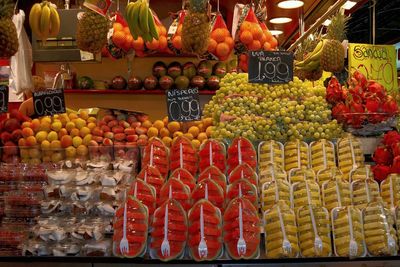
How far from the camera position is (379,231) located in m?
2.25

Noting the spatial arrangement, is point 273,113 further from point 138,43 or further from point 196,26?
point 138,43

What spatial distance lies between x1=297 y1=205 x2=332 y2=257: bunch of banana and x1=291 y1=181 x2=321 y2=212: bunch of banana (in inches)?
4.3

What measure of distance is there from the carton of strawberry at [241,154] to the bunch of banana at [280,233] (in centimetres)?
42

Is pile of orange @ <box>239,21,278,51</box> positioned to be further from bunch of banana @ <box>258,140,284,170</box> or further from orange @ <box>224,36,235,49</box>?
bunch of banana @ <box>258,140,284,170</box>

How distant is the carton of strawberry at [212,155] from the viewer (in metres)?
2.70

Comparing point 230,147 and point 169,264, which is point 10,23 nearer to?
point 230,147

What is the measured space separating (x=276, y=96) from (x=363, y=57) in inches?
76.2

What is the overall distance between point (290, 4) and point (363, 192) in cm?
472

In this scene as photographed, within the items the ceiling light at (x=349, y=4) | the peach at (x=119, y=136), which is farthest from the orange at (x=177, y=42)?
the ceiling light at (x=349, y=4)

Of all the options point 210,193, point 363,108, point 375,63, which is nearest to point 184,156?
point 210,193

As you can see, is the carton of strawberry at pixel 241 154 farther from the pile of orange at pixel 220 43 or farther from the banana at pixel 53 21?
the banana at pixel 53 21

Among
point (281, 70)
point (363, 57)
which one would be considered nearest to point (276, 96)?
point (281, 70)

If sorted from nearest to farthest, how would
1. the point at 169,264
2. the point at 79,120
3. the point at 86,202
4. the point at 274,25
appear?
the point at 169,264, the point at 86,202, the point at 79,120, the point at 274,25

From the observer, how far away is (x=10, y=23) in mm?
3006
